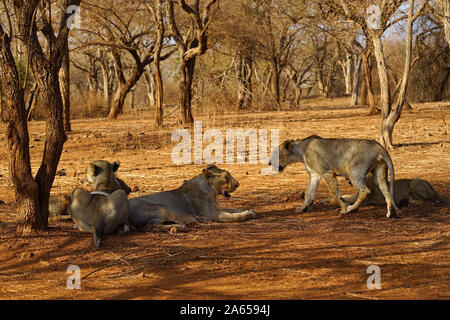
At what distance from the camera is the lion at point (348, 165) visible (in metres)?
7.25

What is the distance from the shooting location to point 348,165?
24.2ft

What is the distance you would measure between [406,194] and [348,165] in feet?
3.41

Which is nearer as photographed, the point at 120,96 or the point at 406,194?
the point at 406,194

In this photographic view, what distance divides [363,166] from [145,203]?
9.01 feet

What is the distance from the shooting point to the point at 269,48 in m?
26.8

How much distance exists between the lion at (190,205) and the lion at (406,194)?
1.70 metres

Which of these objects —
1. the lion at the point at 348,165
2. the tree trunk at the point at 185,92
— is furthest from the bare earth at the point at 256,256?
the tree trunk at the point at 185,92

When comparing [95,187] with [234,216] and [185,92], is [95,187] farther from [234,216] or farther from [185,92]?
[185,92]

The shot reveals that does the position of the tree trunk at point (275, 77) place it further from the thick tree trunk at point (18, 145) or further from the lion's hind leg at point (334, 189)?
the thick tree trunk at point (18, 145)

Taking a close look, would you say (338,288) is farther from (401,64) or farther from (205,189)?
(401,64)

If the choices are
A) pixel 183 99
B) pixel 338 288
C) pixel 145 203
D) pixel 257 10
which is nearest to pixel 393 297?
pixel 338 288

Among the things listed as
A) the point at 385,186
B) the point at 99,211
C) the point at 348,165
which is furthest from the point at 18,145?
the point at 385,186

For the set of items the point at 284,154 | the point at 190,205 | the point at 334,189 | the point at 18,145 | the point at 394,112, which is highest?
the point at 394,112

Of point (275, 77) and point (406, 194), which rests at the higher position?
point (275, 77)
